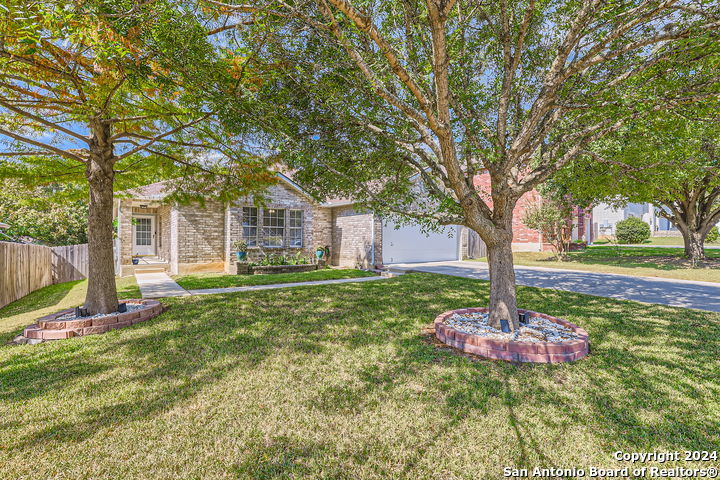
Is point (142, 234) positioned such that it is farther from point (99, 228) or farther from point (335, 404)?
point (335, 404)

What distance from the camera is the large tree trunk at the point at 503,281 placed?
15.8 ft

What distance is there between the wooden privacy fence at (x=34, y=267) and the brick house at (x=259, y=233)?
1.84m

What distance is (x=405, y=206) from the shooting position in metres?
5.69

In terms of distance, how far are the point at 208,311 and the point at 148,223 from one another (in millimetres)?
13029

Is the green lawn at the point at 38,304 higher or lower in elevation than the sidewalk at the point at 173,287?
lower

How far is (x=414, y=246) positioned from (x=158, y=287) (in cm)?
1164

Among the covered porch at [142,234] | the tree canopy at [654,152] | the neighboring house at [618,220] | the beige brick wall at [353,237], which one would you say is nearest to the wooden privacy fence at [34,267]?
the covered porch at [142,234]

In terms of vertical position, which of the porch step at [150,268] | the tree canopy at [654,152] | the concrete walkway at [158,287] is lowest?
the concrete walkway at [158,287]

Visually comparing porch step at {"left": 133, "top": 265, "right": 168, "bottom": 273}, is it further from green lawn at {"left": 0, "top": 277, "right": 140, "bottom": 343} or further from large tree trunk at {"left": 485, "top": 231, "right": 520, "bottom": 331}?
large tree trunk at {"left": 485, "top": 231, "right": 520, "bottom": 331}

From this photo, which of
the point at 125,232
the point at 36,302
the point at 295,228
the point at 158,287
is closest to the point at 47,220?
the point at 125,232

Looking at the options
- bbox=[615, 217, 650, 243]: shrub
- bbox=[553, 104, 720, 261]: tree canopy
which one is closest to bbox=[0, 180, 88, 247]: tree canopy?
bbox=[553, 104, 720, 261]: tree canopy

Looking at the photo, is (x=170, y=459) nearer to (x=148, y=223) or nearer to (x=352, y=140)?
(x=352, y=140)

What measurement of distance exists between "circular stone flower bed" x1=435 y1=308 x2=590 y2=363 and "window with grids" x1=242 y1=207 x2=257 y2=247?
1031 centimetres

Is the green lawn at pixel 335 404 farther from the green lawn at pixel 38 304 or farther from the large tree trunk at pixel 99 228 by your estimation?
the green lawn at pixel 38 304
